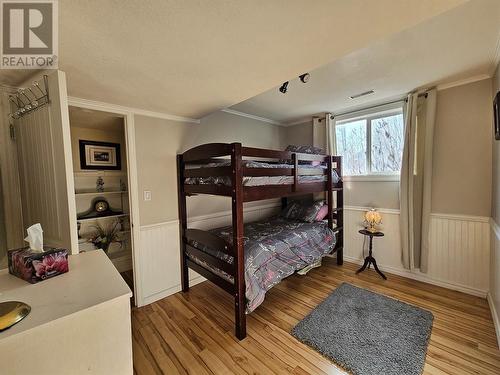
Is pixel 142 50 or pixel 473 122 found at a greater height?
pixel 142 50

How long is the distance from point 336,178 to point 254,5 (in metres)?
2.56

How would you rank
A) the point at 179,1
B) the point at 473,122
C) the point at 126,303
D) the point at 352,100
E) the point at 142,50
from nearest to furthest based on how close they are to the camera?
the point at 126,303
the point at 179,1
the point at 142,50
the point at 473,122
the point at 352,100

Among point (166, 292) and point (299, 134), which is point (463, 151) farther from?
point (166, 292)

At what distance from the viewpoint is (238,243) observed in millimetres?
1780

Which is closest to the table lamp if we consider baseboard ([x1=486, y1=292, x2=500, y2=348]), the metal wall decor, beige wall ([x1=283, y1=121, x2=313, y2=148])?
baseboard ([x1=486, y1=292, x2=500, y2=348])

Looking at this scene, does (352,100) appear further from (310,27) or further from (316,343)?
(316,343)

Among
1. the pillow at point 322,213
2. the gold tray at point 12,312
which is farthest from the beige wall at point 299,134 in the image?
the gold tray at point 12,312

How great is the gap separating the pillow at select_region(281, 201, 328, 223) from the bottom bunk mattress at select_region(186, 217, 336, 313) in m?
0.11

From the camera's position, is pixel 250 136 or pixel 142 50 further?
pixel 250 136

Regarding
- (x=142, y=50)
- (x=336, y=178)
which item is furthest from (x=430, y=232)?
(x=142, y=50)

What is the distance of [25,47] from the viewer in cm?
109

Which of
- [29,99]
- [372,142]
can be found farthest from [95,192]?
[372,142]

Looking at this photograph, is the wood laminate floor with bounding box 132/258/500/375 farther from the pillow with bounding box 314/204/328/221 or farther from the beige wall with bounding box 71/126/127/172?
the beige wall with bounding box 71/126/127/172

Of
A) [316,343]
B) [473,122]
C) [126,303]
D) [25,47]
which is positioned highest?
[25,47]
